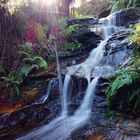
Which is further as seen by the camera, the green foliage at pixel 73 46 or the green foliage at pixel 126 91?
the green foliage at pixel 73 46

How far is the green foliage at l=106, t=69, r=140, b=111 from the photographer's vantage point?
4986 mm

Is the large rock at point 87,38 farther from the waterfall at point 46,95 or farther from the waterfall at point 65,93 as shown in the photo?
the waterfall at point 46,95

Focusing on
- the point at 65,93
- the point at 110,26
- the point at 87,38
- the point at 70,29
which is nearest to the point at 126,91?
the point at 65,93

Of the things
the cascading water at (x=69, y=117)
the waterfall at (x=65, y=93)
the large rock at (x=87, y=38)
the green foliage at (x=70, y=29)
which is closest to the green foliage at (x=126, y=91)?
the cascading water at (x=69, y=117)

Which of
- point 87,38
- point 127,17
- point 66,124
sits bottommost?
point 66,124

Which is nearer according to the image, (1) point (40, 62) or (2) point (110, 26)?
(1) point (40, 62)

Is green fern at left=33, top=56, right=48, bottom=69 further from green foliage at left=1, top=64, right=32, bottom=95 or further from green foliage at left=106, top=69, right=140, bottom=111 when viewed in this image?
green foliage at left=106, top=69, right=140, bottom=111

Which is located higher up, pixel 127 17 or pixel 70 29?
pixel 127 17

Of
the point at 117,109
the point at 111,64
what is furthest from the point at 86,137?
the point at 111,64

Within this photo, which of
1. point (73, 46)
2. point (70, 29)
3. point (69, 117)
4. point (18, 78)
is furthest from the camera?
point (70, 29)

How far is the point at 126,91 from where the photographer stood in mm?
5234

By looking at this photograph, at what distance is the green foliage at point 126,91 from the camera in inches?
196

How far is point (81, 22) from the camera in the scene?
11695mm

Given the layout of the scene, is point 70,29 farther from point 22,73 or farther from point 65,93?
point 65,93
